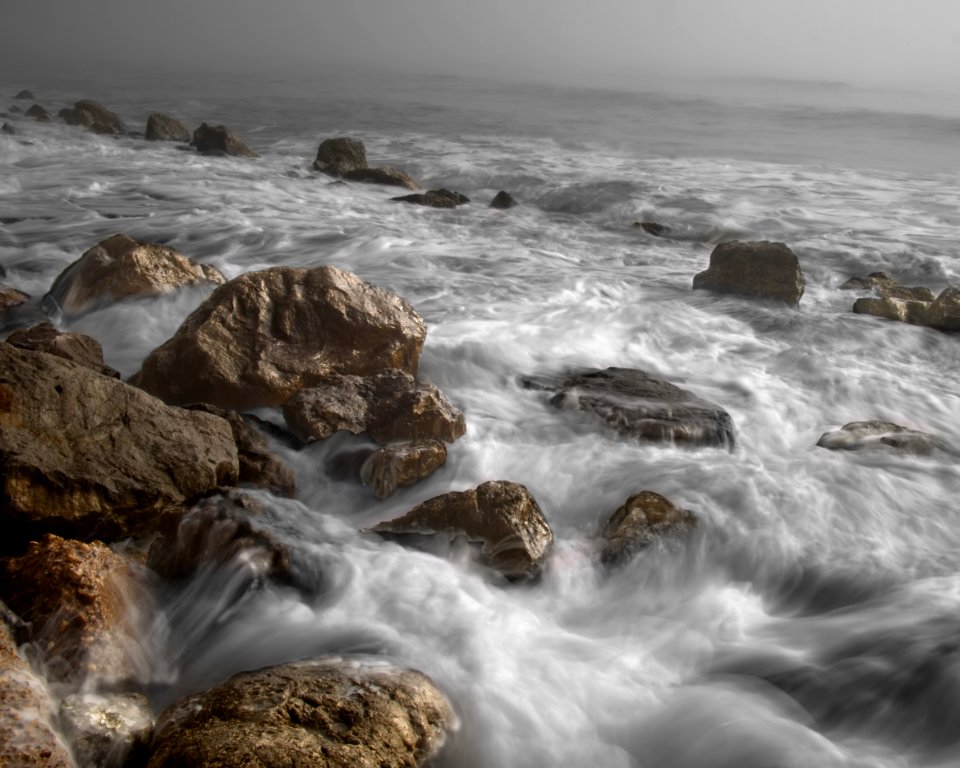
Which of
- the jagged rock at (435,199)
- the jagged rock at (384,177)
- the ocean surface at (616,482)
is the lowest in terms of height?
the ocean surface at (616,482)

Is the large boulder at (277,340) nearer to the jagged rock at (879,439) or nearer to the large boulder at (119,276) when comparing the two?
the large boulder at (119,276)

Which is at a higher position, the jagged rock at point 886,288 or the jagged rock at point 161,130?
the jagged rock at point 161,130

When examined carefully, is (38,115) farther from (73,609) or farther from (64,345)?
(73,609)

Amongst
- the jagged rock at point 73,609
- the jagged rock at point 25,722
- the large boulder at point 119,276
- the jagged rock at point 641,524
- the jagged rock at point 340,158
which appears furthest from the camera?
the jagged rock at point 340,158

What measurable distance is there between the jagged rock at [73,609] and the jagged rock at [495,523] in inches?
40.6

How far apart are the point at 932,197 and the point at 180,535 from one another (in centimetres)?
1278

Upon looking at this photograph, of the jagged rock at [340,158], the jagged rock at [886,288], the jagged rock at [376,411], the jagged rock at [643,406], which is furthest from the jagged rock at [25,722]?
the jagged rock at [340,158]

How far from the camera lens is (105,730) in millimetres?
1868

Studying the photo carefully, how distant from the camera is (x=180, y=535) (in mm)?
2764

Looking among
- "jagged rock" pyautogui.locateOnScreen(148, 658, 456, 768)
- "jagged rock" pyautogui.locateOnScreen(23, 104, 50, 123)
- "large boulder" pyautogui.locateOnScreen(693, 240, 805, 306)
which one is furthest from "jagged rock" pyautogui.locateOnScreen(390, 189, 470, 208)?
"jagged rock" pyautogui.locateOnScreen(23, 104, 50, 123)

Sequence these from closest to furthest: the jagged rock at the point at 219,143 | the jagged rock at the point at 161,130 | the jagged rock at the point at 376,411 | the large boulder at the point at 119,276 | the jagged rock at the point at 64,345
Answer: the jagged rock at the point at 376,411 < the jagged rock at the point at 64,345 < the large boulder at the point at 119,276 < the jagged rock at the point at 219,143 < the jagged rock at the point at 161,130

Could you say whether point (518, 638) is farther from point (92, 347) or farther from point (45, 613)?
point (92, 347)

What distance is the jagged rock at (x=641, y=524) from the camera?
306 cm

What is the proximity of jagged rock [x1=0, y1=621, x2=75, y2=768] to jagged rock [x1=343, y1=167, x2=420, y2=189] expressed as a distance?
34.0 ft
